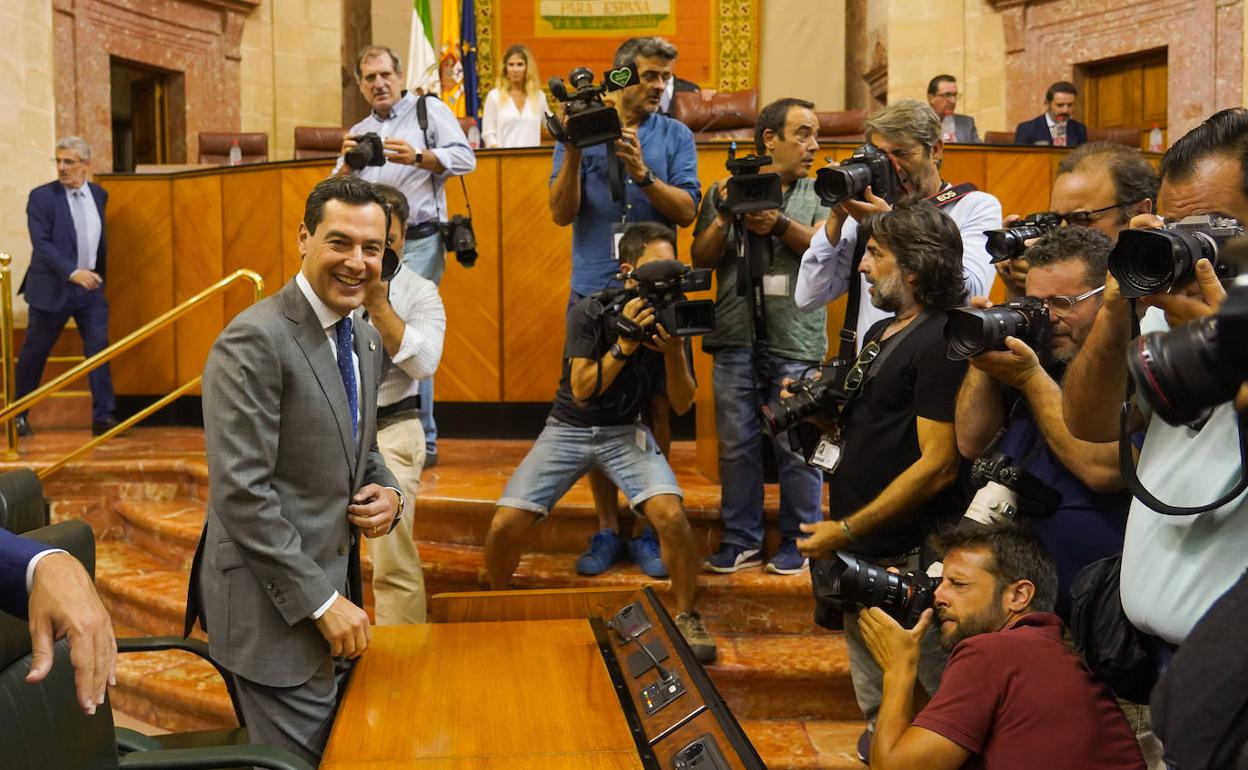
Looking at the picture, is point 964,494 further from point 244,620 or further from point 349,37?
point 349,37

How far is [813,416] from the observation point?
2818 millimetres

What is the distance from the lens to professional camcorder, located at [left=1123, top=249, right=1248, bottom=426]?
3.38 ft

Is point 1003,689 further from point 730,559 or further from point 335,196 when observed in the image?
point 730,559

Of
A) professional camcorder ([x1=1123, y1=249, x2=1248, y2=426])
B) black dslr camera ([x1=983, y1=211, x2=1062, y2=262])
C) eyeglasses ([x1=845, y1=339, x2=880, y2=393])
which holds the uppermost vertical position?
black dslr camera ([x1=983, y1=211, x2=1062, y2=262])

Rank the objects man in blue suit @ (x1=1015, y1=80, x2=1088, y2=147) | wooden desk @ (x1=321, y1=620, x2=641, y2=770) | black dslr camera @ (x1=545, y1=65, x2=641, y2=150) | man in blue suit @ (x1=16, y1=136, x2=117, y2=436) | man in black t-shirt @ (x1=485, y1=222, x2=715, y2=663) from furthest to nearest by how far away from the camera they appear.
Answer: man in blue suit @ (x1=1015, y1=80, x2=1088, y2=147) → man in blue suit @ (x1=16, y1=136, x2=117, y2=436) → black dslr camera @ (x1=545, y1=65, x2=641, y2=150) → man in black t-shirt @ (x1=485, y1=222, x2=715, y2=663) → wooden desk @ (x1=321, y1=620, x2=641, y2=770)

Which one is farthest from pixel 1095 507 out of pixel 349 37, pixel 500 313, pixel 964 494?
pixel 349 37

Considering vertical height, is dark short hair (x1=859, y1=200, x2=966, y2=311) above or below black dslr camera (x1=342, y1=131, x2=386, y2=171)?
below

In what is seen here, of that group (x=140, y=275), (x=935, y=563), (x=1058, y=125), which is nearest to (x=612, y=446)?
(x=935, y=563)

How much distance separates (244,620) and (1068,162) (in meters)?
1.90

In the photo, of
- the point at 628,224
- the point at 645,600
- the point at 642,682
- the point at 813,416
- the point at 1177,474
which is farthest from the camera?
the point at 628,224

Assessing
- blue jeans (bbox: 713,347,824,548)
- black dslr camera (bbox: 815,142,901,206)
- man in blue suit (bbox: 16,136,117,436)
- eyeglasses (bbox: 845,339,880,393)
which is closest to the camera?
eyeglasses (bbox: 845,339,880,393)

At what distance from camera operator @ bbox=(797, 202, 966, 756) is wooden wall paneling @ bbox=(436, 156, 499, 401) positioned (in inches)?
128

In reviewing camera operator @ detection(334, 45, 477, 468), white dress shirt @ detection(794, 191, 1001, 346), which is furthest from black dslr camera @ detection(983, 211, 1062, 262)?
camera operator @ detection(334, 45, 477, 468)

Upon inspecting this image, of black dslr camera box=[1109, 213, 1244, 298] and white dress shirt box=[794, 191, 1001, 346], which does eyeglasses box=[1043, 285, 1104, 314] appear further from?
black dslr camera box=[1109, 213, 1244, 298]
